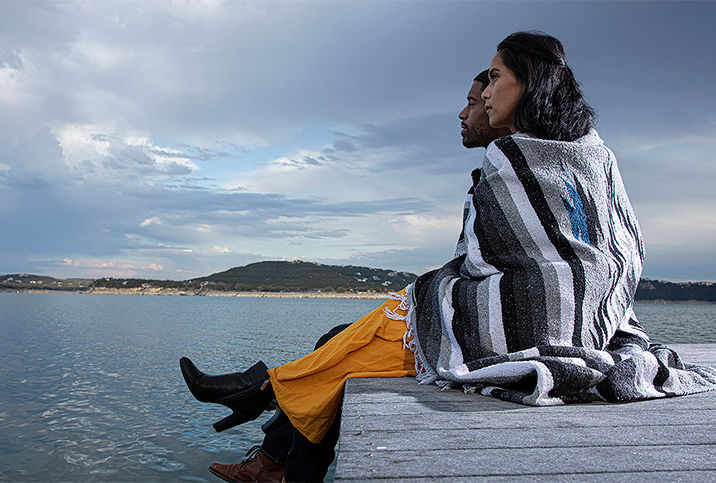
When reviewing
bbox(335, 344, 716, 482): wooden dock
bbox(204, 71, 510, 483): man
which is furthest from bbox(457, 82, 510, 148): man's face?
bbox(335, 344, 716, 482): wooden dock

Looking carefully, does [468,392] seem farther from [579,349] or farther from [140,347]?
[140,347]

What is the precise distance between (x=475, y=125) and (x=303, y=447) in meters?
2.25

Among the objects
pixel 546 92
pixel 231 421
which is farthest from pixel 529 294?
pixel 231 421

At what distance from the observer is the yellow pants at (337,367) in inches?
95.2

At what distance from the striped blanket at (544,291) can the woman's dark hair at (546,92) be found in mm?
101

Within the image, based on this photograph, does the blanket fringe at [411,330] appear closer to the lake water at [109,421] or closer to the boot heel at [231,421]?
the boot heel at [231,421]

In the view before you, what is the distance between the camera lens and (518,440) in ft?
4.52

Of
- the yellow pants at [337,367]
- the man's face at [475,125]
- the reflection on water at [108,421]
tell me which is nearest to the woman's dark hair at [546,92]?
the man's face at [475,125]

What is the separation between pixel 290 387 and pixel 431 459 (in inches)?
56.8

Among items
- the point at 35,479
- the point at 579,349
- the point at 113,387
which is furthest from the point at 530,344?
the point at 113,387

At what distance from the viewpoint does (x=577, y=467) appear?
1.17 m

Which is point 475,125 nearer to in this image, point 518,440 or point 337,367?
point 337,367

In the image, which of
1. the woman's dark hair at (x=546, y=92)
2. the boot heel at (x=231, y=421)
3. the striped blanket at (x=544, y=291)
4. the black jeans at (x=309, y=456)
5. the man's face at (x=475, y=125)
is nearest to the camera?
the striped blanket at (x=544, y=291)

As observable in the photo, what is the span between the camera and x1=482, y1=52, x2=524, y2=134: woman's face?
233cm
